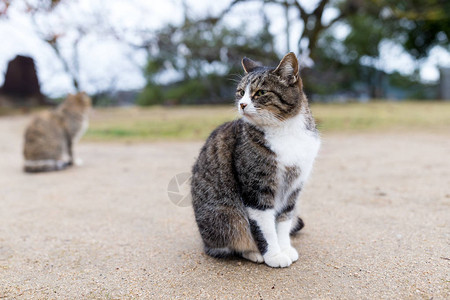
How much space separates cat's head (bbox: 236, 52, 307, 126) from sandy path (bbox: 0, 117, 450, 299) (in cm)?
94

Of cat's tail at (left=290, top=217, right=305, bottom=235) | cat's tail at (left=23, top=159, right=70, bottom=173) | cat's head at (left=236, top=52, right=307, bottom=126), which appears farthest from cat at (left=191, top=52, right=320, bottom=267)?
cat's tail at (left=23, top=159, right=70, bottom=173)

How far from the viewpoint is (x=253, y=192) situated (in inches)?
84.0

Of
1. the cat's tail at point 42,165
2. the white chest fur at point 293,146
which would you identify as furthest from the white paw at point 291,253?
the cat's tail at point 42,165

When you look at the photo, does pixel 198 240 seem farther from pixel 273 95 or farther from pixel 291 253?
pixel 273 95

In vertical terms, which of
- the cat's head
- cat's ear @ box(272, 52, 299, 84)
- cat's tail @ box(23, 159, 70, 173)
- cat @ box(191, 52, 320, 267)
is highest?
cat's ear @ box(272, 52, 299, 84)

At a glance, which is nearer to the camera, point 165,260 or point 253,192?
point 253,192

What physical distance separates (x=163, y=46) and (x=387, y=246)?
7.82 metres

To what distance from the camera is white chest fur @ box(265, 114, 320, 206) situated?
6.95ft

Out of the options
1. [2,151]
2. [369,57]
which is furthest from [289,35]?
[369,57]

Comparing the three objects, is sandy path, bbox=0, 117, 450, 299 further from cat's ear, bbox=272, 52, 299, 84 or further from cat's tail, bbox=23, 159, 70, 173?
cat's ear, bbox=272, 52, 299, 84

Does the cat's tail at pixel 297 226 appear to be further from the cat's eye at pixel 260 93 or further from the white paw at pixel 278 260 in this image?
the cat's eye at pixel 260 93

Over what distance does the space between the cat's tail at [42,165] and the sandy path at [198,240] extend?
290 millimetres

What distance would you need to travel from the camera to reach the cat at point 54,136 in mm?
5449

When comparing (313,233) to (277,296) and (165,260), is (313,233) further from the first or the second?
(165,260)
